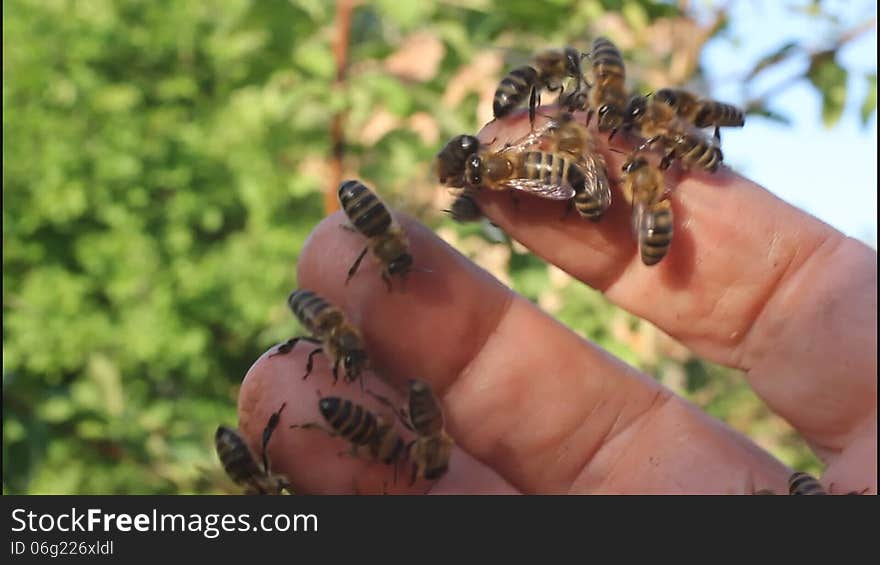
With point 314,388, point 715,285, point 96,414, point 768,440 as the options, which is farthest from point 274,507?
point 768,440

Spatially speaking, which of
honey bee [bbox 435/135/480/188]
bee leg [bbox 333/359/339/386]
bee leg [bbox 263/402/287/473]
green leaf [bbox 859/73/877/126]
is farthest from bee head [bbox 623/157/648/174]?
green leaf [bbox 859/73/877/126]

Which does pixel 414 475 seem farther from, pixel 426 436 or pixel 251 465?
pixel 251 465

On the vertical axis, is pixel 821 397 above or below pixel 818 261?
below

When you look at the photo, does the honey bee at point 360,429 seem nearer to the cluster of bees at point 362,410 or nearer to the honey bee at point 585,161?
the cluster of bees at point 362,410

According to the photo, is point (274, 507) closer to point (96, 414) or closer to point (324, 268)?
point (324, 268)

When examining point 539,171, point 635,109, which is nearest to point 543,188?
point 539,171

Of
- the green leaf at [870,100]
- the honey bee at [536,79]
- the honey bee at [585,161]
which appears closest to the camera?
the honey bee at [585,161]

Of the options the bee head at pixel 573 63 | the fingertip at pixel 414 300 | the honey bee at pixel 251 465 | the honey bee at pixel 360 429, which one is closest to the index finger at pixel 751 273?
the fingertip at pixel 414 300
